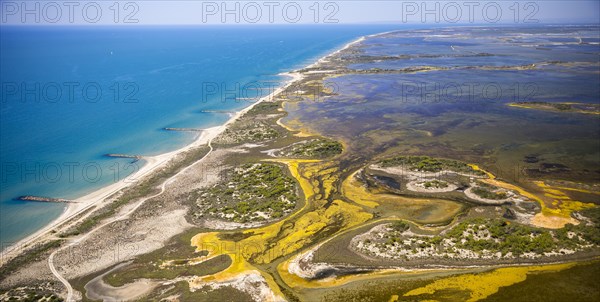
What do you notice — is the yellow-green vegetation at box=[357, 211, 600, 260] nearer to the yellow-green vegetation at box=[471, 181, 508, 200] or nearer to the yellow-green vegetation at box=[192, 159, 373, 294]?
the yellow-green vegetation at box=[192, 159, 373, 294]

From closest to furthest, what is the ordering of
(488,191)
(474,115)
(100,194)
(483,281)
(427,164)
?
(483,281) < (488,191) < (100,194) < (427,164) < (474,115)

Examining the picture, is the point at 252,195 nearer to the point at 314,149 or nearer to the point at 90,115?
the point at 314,149

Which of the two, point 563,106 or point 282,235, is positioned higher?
point 563,106

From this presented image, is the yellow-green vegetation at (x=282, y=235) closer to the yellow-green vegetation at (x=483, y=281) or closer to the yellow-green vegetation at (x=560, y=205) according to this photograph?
the yellow-green vegetation at (x=483, y=281)

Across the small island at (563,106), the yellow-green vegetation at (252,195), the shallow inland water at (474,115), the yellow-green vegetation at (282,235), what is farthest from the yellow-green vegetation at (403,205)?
the small island at (563,106)

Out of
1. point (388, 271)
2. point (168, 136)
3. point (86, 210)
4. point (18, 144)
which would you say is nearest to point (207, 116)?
point (168, 136)

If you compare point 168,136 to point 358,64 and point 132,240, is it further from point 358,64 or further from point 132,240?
point 358,64

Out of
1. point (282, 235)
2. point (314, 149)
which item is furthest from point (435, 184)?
point (282, 235)

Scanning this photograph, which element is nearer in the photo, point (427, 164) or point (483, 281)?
point (483, 281)
